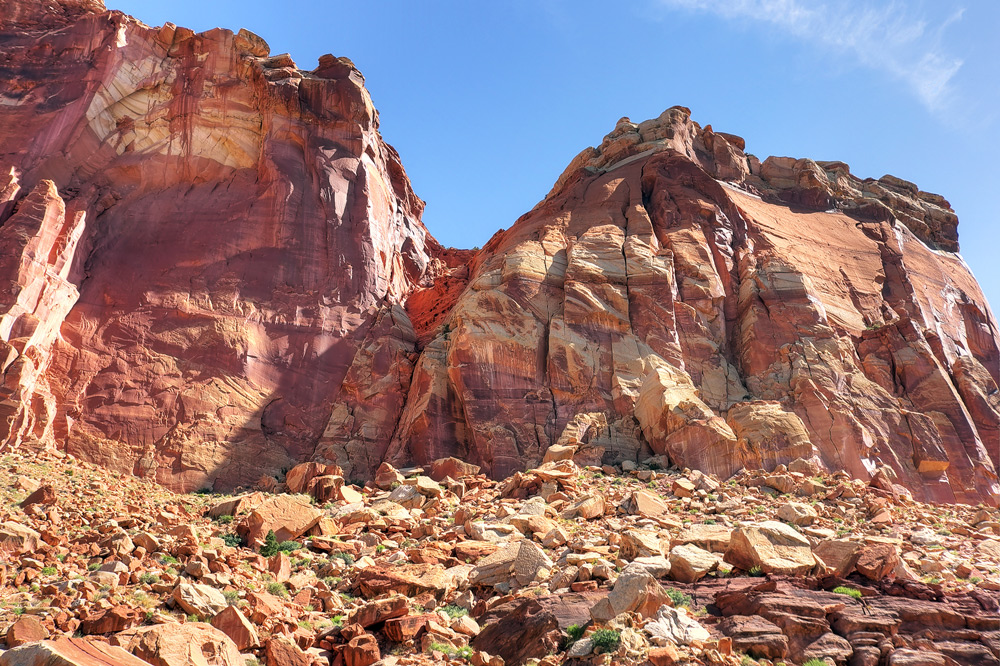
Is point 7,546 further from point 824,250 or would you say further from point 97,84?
point 824,250

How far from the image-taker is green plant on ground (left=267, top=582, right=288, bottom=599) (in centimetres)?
1734

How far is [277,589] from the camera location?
1750 centimetres

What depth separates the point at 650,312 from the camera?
36562 millimetres

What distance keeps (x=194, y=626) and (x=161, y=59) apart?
37.0 meters

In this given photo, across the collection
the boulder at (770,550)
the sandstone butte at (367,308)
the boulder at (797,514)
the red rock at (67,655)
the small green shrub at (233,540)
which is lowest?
the red rock at (67,655)

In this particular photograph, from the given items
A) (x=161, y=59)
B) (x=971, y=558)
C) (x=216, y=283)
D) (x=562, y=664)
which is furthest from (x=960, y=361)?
(x=161, y=59)

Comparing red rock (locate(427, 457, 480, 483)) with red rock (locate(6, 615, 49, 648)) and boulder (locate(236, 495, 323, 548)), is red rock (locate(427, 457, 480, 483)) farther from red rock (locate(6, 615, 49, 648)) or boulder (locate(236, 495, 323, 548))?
red rock (locate(6, 615, 49, 648))

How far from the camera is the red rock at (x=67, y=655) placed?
10.5 m

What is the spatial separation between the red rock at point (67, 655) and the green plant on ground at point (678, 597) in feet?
32.9

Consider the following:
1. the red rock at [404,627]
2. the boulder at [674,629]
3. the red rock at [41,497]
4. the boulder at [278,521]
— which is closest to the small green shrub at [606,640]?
the boulder at [674,629]

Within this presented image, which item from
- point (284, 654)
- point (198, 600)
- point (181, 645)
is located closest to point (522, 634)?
point (284, 654)

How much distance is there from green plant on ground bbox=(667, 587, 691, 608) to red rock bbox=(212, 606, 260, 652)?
8167 millimetres

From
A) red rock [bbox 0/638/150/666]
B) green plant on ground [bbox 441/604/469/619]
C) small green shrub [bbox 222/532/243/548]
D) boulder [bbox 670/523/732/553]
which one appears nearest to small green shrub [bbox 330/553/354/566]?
small green shrub [bbox 222/532/243/548]

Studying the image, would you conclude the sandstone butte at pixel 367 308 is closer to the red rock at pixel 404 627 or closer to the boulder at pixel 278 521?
the boulder at pixel 278 521
